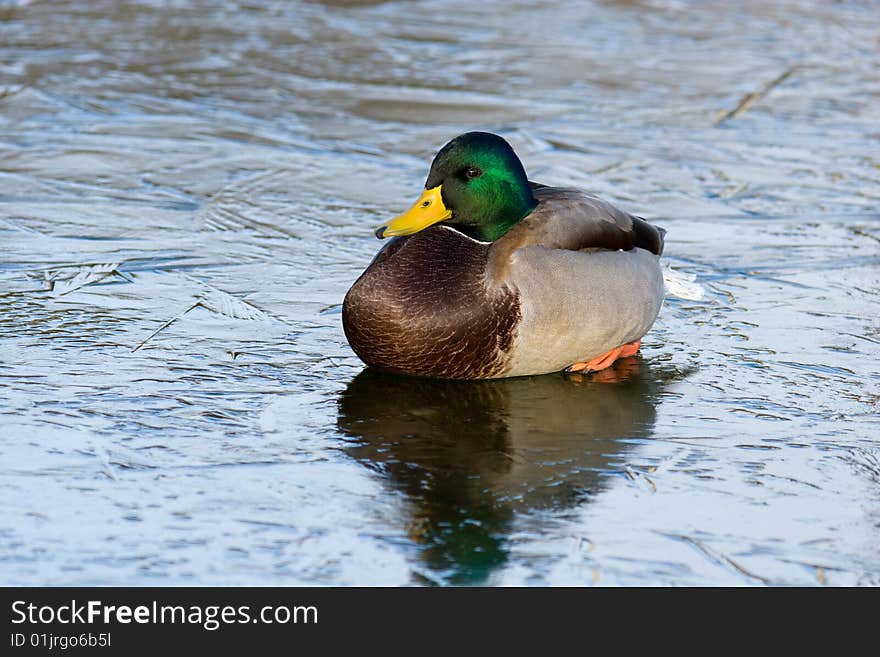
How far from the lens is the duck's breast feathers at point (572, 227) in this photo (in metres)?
4.73

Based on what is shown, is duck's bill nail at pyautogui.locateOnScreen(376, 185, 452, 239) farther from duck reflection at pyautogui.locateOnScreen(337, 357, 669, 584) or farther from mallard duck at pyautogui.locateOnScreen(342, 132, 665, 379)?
duck reflection at pyautogui.locateOnScreen(337, 357, 669, 584)

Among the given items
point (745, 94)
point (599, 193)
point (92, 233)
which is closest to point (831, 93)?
point (745, 94)

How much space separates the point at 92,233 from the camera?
629 cm

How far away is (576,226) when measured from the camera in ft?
15.9

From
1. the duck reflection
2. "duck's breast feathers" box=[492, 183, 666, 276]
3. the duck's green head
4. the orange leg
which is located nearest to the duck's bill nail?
the duck's green head

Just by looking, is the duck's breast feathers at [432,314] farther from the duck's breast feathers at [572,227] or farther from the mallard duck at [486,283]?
the duck's breast feathers at [572,227]

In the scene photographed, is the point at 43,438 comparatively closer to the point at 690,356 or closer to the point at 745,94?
the point at 690,356

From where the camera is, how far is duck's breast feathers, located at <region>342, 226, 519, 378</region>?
4562 millimetres

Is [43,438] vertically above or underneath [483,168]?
underneath

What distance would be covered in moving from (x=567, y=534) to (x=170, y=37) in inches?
328

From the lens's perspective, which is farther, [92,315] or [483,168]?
[92,315]

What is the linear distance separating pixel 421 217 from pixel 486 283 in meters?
0.31

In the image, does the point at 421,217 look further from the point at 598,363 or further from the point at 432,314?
the point at 598,363

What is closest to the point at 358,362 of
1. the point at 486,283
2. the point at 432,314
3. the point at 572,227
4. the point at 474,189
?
the point at 432,314
